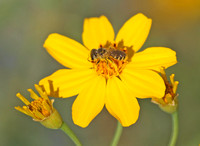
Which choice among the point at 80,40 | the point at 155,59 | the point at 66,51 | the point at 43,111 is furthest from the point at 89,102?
the point at 80,40

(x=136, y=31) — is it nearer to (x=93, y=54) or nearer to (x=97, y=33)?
(x=97, y=33)

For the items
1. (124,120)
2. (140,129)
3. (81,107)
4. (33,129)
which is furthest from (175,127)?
(33,129)

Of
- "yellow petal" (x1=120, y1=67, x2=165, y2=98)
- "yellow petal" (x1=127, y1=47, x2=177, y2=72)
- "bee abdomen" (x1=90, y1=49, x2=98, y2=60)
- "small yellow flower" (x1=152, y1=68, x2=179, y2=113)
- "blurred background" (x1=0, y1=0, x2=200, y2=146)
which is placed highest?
"bee abdomen" (x1=90, y1=49, x2=98, y2=60)

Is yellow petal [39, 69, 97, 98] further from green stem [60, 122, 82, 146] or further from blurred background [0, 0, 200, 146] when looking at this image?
blurred background [0, 0, 200, 146]

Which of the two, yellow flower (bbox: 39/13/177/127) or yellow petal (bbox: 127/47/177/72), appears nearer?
yellow flower (bbox: 39/13/177/127)

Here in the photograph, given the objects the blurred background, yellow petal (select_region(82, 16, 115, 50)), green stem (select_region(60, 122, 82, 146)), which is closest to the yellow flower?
yellow petal (select_region(82, 16, 115, 50))

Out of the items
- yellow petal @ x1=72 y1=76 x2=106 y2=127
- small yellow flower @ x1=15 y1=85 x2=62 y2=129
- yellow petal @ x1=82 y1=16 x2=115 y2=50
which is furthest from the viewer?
yellow petal @ x1=82 y1=16 x2=115 y2=50
